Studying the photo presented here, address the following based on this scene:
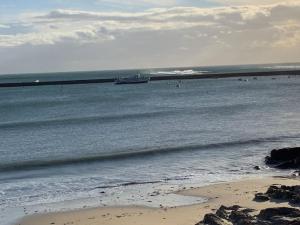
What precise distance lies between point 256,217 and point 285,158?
50.4 feet

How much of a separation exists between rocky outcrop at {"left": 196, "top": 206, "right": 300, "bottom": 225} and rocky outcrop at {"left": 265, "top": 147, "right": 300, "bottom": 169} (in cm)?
1346

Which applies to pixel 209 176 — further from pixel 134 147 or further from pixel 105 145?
pixel 105 145

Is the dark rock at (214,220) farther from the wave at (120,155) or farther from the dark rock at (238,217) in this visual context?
the wave at (120,155)

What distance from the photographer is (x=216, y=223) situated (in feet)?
54.3

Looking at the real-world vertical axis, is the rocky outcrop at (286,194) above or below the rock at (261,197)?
above

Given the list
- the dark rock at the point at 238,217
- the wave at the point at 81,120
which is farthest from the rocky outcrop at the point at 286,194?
the wave at the point at 81,120

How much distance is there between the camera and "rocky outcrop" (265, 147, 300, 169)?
30966mm

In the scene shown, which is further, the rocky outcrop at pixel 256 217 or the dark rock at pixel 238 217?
the dark rock at pixel 238 217

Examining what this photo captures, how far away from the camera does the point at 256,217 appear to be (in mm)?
17516

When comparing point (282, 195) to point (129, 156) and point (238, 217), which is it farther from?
point (129, 156)

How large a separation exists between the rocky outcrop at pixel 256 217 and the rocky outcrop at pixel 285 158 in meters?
13.5

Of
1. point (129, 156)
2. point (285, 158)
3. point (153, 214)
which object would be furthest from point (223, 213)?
point (129, 156)

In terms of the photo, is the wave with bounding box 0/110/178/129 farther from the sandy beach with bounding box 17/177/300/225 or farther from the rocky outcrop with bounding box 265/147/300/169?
the sandy beach with bounding box 17/177/300/225

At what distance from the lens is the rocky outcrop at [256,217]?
16.5 meters
